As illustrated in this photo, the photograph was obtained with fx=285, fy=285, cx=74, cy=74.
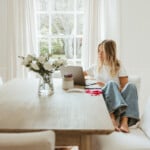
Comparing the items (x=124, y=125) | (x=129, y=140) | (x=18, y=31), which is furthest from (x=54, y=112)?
(x=18, y=31)

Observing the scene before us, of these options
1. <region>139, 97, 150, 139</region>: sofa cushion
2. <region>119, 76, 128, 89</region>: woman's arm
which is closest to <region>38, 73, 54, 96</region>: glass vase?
<region>139, 97, 150, 139</region>: sofa cushion

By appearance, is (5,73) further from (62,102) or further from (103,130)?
(103,130)

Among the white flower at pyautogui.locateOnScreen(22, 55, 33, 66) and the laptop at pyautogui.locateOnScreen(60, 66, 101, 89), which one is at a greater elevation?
the white flower at pyautogui.locateOnScreen(22, 55, 33, 66)

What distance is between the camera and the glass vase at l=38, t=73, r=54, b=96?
2.40 meters

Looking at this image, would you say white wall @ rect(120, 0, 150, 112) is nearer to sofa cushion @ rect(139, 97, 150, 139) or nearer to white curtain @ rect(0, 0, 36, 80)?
white curtain @ rect(0, 0, 36, 80)

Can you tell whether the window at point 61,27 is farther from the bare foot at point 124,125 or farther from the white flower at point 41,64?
the bare foot at point 124,125

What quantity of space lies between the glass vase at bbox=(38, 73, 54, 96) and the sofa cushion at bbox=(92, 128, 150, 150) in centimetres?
56

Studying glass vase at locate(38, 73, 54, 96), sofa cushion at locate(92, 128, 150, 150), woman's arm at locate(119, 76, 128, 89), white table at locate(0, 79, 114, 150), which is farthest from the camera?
woman's arm at locate(119, 76, 128, 89)

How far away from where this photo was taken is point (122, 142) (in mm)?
2088

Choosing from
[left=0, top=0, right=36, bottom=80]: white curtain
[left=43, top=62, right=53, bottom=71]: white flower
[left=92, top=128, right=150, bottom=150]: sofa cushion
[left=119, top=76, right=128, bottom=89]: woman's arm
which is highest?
[left=0, top=0, right=36, bottom=80]: white curtain

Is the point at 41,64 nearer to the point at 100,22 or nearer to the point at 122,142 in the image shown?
the point at 122,142

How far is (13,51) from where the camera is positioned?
4.15 metres

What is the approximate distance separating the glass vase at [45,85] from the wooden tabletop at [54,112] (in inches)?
2.1

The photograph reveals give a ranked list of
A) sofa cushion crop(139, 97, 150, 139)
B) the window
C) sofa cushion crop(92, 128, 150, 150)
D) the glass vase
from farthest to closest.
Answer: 1. the window
2. the glass vase
3. sofa cushion crop(139, 97, 150, 139)
4. sofa cushion crop(92, 128, 150, 150)
